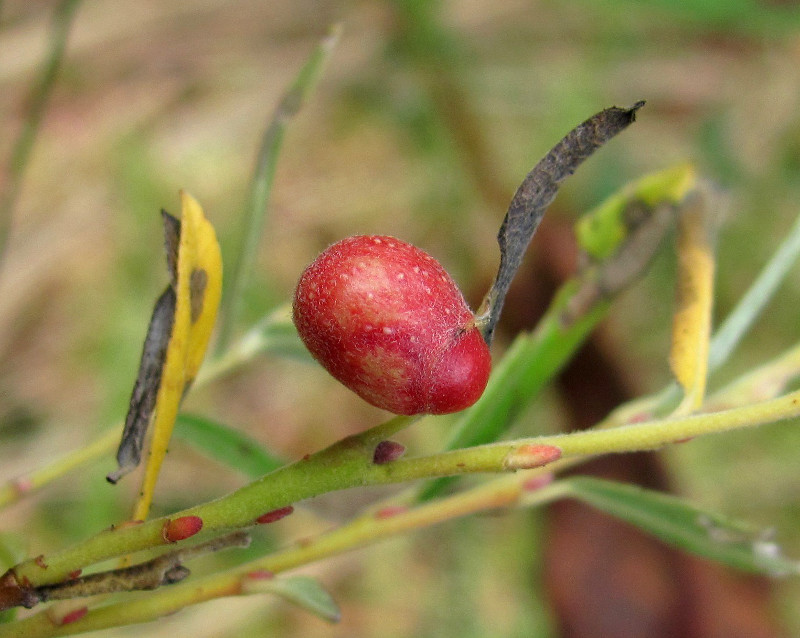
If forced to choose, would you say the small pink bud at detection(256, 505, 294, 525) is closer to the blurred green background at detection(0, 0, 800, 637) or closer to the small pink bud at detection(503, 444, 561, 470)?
the small pink bud at detection(503, 444, 561, 470)

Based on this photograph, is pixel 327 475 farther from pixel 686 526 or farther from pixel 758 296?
pixel 758 296

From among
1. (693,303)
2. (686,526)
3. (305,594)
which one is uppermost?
(693,303)

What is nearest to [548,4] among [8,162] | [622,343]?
[622,343]

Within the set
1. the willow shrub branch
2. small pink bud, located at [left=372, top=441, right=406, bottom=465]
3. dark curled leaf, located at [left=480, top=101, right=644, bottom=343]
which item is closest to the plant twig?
the willow shrub branch

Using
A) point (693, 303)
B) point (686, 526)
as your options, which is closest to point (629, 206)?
point (693, 303)

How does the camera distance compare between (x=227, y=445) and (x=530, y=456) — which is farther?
(x=227, y=445)

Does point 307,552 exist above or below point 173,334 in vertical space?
below

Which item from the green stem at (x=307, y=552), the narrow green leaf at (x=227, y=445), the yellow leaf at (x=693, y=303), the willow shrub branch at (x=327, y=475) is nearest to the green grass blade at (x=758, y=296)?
the yellow leaf at (x=693, y=303)

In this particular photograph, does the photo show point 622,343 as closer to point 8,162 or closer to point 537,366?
point 537,366
